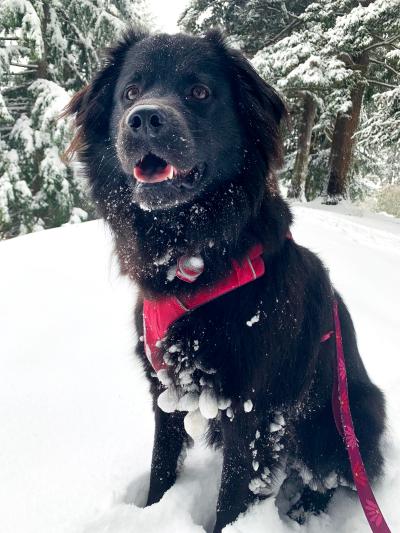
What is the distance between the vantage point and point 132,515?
5.48 ft

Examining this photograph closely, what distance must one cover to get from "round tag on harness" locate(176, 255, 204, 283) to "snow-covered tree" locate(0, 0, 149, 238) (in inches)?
356

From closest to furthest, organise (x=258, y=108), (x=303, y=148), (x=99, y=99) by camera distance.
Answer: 1. (x=258, y=108)
2. (x=99, y=99)
3. (x=303, y=148)

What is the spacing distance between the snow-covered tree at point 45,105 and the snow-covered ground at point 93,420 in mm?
6742

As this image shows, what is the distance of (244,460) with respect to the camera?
66.7 inches

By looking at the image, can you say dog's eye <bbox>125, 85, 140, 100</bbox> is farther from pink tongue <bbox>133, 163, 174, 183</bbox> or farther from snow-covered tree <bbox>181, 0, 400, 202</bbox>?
snow-covered tree <bbox>181, 0, 400, 202</bbox>

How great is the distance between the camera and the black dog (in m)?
1.58

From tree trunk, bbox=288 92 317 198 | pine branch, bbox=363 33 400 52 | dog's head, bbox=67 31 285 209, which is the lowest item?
tree trunk, bbox=288 92 317 198

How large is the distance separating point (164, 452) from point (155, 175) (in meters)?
1.24

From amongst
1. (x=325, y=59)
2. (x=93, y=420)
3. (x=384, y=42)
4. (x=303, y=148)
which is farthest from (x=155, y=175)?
(x=303, y=148)

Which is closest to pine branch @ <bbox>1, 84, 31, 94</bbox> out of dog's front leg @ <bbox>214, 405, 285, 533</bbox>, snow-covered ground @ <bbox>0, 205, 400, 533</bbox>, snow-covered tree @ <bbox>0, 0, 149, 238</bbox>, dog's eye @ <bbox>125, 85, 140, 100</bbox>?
snow-covered tree @ <bbox>0, 0, 149, 238</bbox>

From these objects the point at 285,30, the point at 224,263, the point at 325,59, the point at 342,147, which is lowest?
the point at 342,147

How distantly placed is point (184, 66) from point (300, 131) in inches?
417

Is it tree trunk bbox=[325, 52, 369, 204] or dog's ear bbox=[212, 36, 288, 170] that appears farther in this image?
tree trunk bbox=[325, 52, 369, 204]

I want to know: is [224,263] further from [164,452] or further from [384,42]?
[384,42]
